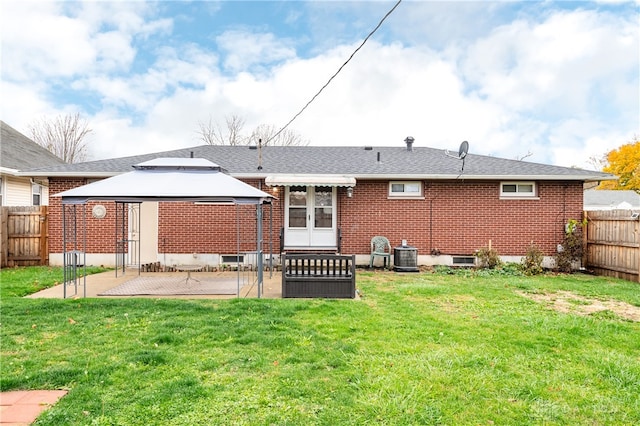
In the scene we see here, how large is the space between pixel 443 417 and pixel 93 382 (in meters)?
3.43

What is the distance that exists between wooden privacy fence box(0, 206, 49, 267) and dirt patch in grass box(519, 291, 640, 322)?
47.4 feet

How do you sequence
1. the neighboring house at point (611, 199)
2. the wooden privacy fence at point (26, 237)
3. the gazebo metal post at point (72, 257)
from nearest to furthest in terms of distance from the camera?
the gazebo metal post at point (72, 257), the wooden privacy fence at point (26, 237), the neighboring house at point (611, 199)

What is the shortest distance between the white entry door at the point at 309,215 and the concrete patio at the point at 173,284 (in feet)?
5.58

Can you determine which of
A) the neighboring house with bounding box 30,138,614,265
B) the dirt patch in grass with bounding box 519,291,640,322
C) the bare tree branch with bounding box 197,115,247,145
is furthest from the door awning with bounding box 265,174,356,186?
the bare tree branch with bounding box 197,115,247,145

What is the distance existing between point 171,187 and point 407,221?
7726 mm

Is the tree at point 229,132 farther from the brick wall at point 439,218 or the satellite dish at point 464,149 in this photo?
the satellite dish at point 464,149

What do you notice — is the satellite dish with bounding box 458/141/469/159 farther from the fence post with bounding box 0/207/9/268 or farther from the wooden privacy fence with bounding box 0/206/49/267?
the fence post with bounding box 0/207/9/268

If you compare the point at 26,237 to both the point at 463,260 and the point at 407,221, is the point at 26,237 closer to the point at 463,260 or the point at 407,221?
the point at 407,221

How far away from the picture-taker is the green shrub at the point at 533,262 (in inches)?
427

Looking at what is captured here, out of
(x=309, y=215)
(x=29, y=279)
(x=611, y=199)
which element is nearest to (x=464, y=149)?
(x=309, y=215)

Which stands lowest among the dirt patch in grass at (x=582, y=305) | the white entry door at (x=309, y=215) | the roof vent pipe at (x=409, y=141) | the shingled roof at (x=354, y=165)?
the dirt patch in grass at (x=582, y=305)

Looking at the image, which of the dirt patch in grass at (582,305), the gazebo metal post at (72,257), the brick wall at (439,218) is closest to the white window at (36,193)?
the gazebo metal post at (72,257)

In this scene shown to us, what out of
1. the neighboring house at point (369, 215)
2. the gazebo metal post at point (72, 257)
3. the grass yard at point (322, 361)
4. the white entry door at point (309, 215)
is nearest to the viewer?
the grass yard at point (322, 361)

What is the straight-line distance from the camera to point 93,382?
141 inches
